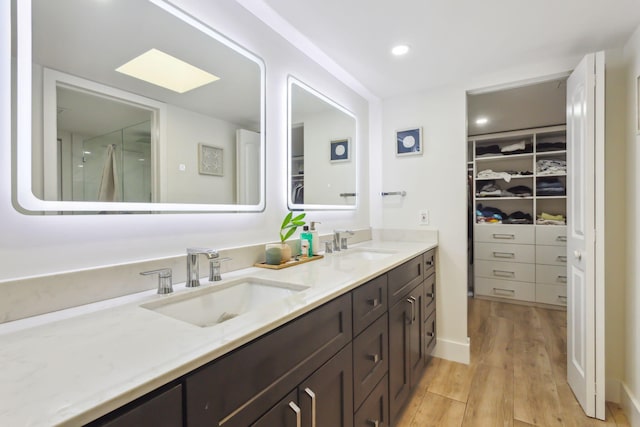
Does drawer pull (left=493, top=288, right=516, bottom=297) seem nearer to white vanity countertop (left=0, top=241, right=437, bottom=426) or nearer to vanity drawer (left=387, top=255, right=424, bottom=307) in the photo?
vanity drawer (left=387, top=255, right=424, bottom=307)

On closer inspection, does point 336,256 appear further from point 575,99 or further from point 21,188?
point 575,99

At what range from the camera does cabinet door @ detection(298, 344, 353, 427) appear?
2.89 feet

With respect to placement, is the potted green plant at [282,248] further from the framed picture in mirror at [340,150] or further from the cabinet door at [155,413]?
the cabinet door at [155,413]

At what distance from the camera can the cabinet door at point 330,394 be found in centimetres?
88

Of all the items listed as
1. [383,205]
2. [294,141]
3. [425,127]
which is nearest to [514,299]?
[383,205]

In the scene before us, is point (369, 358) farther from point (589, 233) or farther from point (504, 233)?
point (504, 233)

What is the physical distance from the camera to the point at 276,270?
1.39 m

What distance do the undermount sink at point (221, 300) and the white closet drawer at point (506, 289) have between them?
342 cm

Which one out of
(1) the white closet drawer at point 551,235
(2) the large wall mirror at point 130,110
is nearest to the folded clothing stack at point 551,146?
(1) the white closet drawer at point 551,235

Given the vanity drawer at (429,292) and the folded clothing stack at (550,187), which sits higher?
the folded clothing stack at (550,187)

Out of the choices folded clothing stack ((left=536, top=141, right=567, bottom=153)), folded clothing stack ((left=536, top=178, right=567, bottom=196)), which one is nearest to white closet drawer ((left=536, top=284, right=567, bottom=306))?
folded clothing stack ((left=536, top=178, right=567, bottom=196))

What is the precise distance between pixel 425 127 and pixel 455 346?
1711 mm

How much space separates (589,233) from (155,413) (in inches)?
82.2

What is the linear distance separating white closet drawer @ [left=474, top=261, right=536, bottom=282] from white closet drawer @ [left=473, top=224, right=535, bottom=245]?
0.90ft
